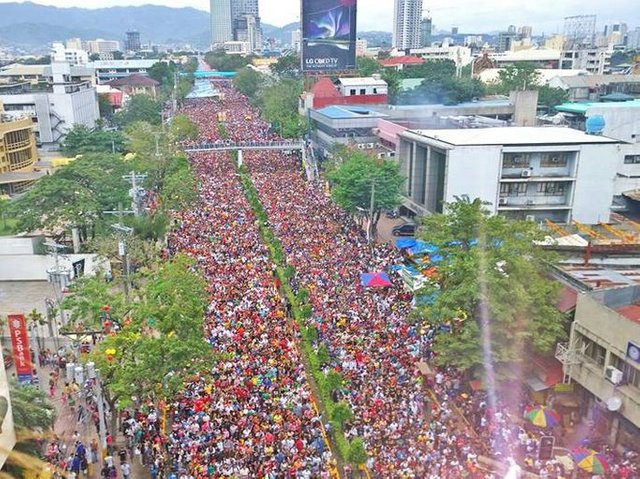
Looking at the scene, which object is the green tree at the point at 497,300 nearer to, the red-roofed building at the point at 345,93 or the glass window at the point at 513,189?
the glass window at the point at 513,189

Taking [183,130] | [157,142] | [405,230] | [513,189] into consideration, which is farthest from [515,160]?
[183,130]

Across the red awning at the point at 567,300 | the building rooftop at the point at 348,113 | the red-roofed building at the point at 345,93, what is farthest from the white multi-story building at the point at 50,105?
the red awning at the point at 567,300

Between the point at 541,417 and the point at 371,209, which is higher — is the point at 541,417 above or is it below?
below

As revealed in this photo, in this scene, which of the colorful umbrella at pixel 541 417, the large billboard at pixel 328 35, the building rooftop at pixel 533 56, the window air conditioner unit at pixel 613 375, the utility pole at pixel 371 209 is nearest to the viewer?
the window air conditioner unit at pixel 613 375

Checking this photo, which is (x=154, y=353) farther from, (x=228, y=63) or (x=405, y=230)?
(x=228, y=63)

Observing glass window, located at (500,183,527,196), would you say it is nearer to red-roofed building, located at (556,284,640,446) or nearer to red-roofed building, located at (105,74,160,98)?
red-roofed building, located at (556,284,640,446)

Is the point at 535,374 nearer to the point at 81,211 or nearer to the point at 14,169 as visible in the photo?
the point at 81,211

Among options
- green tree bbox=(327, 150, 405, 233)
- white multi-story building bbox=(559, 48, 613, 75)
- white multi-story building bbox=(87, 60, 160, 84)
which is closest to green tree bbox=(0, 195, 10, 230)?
green tree bbox=(327, 150, 405, 233)
